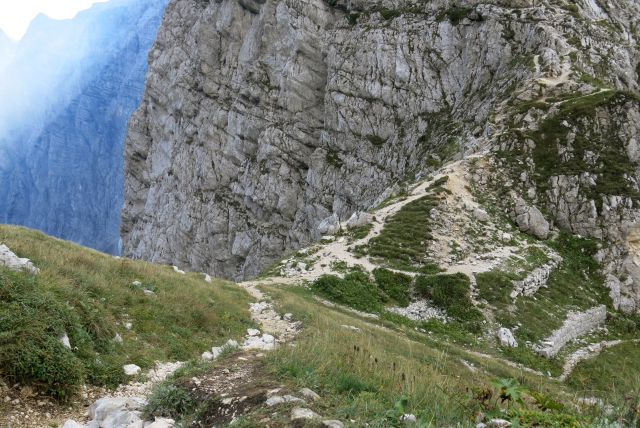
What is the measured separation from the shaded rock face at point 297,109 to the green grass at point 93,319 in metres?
42.5

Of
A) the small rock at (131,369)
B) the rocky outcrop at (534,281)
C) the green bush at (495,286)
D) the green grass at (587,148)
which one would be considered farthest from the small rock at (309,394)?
the green grass at (587,148)

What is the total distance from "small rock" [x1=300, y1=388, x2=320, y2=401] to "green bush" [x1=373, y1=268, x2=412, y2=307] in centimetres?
2280

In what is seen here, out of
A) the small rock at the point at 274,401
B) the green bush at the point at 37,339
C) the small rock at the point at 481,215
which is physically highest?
the small rock at the point at 481,215

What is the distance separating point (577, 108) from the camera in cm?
4397

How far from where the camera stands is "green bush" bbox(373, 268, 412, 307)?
2852cm

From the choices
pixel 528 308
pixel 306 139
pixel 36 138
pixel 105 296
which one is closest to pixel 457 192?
pixel 528 308

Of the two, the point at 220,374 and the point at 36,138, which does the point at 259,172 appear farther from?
the point at 36,138

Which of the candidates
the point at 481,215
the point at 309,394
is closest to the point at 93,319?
the point at 309,394

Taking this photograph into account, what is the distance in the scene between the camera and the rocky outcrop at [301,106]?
210 feet

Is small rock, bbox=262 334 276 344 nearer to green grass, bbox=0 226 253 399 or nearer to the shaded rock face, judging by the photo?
green grass, bbox=0 226 253 399

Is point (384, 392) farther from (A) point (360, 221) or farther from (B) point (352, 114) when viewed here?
(B) point (352, 114)

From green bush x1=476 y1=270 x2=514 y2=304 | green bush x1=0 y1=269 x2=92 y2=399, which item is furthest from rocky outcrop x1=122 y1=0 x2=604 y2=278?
green bush x1=0 y1=269 x2=92 y2=399

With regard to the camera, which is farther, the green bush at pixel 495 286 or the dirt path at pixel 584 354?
the green bush at pixel 495 286

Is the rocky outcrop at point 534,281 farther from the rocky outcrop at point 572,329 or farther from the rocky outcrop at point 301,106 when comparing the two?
the rocky outcrop at point 301,106
